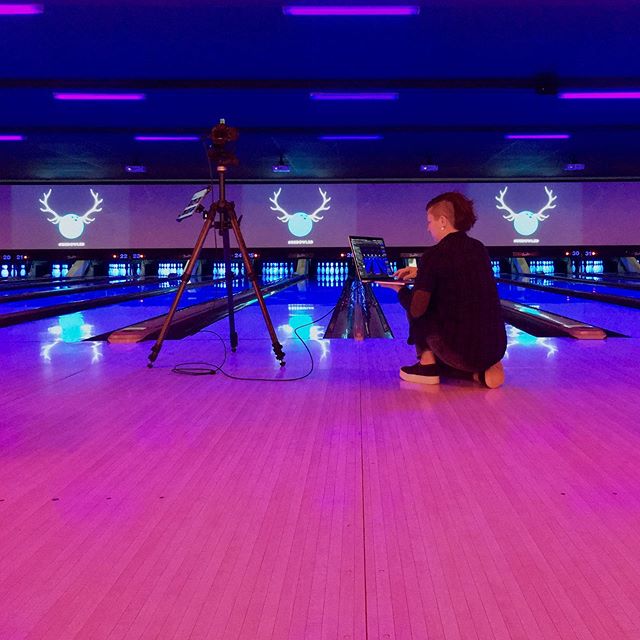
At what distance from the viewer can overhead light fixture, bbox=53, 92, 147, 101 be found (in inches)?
250

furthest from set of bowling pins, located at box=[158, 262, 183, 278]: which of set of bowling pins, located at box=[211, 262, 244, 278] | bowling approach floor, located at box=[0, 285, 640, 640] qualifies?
bowling approach floor, located at box=[0, 285, 640, 640]

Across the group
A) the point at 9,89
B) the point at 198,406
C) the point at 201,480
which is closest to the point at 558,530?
the point at 201,480

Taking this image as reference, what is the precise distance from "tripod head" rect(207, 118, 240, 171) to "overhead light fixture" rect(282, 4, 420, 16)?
1.76 meters

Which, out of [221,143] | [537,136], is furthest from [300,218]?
[221,143]

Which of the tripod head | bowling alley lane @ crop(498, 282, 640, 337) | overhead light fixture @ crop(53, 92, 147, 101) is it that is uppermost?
overhead light fixture @ crop(53, 92, 147, 101)

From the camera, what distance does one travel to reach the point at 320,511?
1263 millimetres

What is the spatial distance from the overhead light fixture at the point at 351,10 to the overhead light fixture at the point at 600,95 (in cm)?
285

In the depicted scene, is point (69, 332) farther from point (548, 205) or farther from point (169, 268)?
point (548, 205)

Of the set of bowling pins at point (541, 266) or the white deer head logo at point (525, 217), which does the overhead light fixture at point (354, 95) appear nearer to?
the white deer head logo at point (525, 217)

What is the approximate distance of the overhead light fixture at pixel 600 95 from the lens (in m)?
6.44

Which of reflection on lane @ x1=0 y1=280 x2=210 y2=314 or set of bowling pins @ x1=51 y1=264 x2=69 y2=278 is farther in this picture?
set of bowling pins @ x1=51 y1=264 x2=69 y2=278

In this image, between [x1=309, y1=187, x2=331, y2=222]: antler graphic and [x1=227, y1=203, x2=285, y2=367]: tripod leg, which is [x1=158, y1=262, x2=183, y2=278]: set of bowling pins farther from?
[x1=227, y1=203, x2=285, y2=367]: tripod leg

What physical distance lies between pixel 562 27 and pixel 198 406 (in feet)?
13.2

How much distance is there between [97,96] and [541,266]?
9.38 meters
